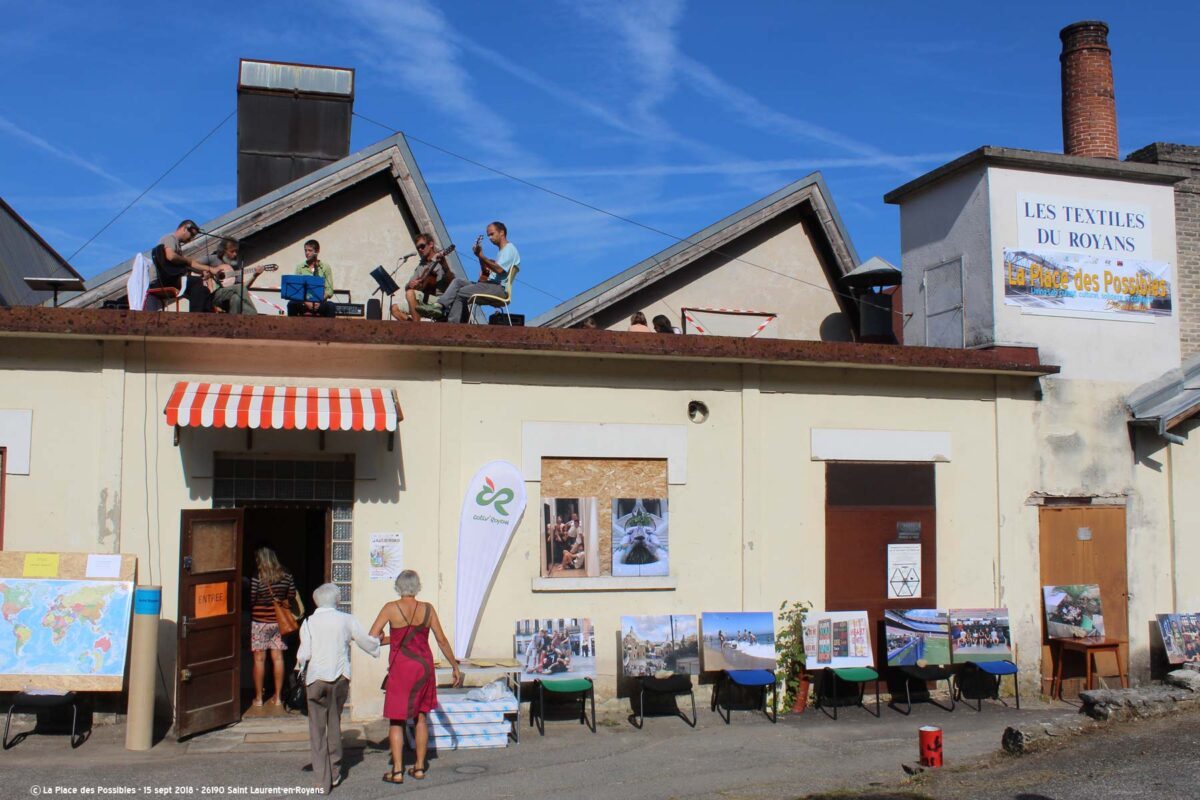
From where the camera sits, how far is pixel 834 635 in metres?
11.4

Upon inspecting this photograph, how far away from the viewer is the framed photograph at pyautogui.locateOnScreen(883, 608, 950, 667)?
11711mm

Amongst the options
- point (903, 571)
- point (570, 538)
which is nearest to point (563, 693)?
point (570, 538)

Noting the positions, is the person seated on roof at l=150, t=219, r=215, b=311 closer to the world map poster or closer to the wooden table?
the world map poster

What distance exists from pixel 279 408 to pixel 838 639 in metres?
5.98

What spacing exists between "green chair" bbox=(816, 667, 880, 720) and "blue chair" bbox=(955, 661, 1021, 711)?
1118mm

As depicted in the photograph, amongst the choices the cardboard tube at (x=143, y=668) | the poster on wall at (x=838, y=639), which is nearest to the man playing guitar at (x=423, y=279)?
the cardboard tube at (x=143, y=668)

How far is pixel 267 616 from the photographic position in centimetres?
1066

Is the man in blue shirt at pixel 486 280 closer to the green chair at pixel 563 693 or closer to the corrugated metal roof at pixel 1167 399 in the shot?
the green chair at pixel 563 693

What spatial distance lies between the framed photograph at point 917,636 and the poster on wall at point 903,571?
0.23 meters

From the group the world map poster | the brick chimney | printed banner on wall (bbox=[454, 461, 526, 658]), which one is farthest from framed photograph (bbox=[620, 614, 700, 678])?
the brick chimney

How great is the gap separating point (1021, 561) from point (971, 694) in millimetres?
1581

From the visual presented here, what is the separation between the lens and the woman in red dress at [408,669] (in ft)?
27.7

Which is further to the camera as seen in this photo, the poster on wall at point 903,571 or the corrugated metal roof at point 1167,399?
the corrugated metal roof at point 1167,399

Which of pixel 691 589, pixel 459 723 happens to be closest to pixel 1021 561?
pixel 691 589
